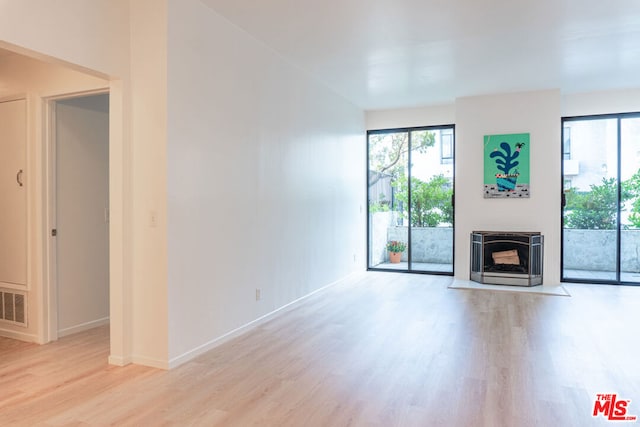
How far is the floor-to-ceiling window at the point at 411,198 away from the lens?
23.2ft

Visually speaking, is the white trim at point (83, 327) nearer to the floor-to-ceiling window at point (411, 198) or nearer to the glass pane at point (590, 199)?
the floor-to-ceiling window at point (411, 198)

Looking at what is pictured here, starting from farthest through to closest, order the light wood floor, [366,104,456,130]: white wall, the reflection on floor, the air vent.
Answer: the reflection on floor
[366,104,456,130]: white wall
the air vent
the light wood floor

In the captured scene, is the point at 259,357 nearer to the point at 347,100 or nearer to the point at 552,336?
the point at 552,336

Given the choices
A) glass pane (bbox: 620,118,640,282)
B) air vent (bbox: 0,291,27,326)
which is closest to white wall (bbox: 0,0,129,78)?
air vent (bbox: 0,291,27,326)

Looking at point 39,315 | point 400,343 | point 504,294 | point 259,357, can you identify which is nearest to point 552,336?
point 400,343

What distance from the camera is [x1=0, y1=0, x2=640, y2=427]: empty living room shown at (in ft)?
8.92

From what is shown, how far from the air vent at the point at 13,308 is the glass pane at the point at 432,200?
5351 millimetres

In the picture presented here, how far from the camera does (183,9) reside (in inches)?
128

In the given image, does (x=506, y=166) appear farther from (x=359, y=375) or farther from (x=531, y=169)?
(x=359, y=375)

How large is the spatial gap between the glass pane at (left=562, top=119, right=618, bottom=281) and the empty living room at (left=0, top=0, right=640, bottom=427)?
0.15 ft

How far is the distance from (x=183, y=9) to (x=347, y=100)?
3672 mm

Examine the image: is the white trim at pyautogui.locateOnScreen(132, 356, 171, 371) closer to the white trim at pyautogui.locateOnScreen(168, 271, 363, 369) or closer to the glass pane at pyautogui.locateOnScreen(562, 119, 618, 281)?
the white trim at pyautogui.locateOnScreen(168, 271, 363, 369)

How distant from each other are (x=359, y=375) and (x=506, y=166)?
180 inches

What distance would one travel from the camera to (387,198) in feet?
24.5
